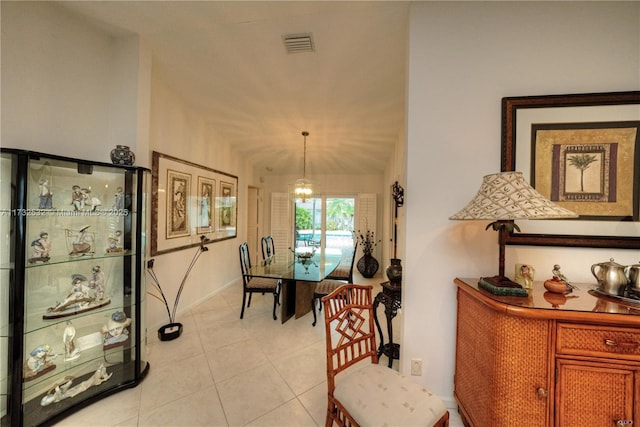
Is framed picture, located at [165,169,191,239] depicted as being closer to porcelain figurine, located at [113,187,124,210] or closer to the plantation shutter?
porcelain figurine, located at [113,187,124,210]

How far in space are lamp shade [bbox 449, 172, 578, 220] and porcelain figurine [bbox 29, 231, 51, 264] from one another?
2.71m

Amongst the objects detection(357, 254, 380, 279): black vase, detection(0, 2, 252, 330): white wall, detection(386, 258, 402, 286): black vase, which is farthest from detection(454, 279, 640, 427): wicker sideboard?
detection(357, 254, 380, 279): black vase

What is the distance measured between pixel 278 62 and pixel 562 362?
3029 mm

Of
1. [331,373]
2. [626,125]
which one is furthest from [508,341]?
[626,125]

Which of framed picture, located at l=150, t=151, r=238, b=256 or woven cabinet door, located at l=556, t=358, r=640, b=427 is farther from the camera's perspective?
framed picture, located at l=150, t=151, r=238, b=256

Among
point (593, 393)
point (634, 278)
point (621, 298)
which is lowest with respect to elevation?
point (593, 393)

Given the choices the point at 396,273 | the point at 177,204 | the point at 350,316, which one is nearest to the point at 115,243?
the point at 177,204

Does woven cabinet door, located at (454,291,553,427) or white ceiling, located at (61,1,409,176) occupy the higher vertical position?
white ceiling, located at (61,1,409,176)

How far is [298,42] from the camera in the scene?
2.09 meters

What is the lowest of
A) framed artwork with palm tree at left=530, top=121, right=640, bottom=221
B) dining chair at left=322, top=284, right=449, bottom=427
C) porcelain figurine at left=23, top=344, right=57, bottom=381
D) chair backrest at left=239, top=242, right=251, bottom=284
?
porcelain figurine at left=23, top=344, right=57, bottom=381

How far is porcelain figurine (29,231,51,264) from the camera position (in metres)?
1.54

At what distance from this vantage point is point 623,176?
1511 mm

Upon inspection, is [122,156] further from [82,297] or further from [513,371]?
[513,371]

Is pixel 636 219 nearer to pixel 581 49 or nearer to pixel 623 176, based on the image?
pixel 623 176
